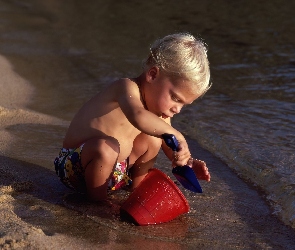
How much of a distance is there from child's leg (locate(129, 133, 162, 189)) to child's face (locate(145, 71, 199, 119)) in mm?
235

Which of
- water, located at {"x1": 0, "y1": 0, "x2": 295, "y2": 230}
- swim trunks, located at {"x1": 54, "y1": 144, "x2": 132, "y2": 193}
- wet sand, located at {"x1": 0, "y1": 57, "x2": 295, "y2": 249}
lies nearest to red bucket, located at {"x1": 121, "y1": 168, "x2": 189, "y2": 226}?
wet sand, located at {"x1": 0, "y1": 57, "x2": 295, "y2": 249}

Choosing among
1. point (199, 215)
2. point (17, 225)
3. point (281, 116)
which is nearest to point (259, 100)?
point (281, 116)

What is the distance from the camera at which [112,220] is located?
10.6ft

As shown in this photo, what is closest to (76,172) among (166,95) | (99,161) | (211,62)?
(99,161)

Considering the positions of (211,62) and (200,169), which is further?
(211,62)

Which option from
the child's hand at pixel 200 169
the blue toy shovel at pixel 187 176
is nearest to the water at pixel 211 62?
the child's hand at pixel 200 169

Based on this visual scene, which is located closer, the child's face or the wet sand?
the wet sand

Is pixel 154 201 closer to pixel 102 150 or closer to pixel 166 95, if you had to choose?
pixel 102 150

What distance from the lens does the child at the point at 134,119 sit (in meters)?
3.21

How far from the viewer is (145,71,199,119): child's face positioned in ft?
10.6

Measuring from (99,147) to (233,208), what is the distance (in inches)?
34.8

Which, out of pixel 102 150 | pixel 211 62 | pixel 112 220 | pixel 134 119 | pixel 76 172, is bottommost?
pixel 211 62

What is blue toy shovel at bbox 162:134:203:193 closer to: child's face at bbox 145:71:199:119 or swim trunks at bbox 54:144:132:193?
child's face at bbox 145:71:199:119

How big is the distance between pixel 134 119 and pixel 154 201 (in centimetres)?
43
